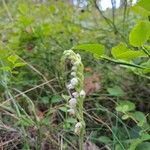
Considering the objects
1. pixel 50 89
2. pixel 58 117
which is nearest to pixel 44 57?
pixel 50 89

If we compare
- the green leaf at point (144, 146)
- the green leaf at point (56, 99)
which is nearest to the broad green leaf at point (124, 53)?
the green leaf at point (144, 146)

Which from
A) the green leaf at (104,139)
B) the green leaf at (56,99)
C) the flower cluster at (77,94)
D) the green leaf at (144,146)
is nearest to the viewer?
the flower cluster at (77,94)

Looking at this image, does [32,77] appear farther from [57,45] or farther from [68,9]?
[68,9]

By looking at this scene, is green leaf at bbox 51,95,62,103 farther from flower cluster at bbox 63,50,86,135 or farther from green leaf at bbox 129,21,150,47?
green leaf at bbox 129,21,150,47

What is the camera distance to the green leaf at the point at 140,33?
0.98m

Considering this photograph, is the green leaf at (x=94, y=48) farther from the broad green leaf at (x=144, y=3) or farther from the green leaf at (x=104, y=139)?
the green leaf at (x=104, y=139)

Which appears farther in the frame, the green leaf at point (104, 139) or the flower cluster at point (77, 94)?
the green leaf at point (104, 139)

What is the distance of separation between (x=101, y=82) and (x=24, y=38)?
0.54 meters

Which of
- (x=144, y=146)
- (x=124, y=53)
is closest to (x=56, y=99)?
(x=144, y=146)

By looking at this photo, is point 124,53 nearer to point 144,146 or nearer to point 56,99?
point 144,146

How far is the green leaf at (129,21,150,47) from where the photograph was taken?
98 cm

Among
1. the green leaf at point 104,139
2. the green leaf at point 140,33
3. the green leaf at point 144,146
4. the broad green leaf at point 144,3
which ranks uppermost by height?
the broad green leaf at point 144,3

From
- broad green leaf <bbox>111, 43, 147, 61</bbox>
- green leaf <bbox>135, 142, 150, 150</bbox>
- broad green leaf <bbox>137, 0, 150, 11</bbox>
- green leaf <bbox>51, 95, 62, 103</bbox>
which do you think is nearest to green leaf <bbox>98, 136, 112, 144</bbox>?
green leaf <bbox>135, 142, 150, 150</bbox>

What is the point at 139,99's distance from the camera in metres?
1.83
